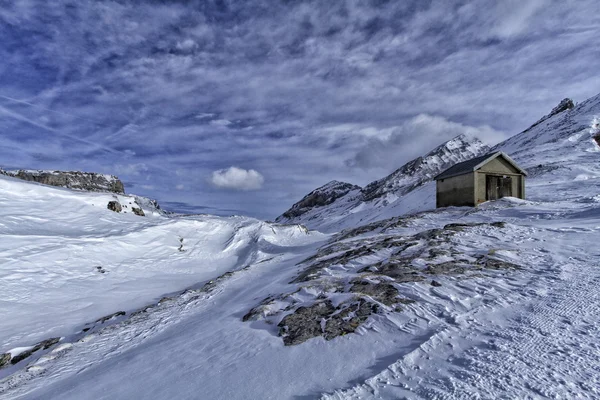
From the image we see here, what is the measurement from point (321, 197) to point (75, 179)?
12229cm

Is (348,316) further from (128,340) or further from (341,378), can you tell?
(128,340)

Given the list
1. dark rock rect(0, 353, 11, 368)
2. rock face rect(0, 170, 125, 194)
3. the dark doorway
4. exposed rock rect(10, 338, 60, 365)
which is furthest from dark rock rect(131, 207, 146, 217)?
the dark doorway

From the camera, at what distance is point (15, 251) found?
1975 cm

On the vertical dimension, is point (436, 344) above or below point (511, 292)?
below

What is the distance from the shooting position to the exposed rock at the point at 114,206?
112 ft

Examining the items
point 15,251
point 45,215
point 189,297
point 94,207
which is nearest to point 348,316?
point 189,297

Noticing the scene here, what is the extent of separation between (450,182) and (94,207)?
3431 cm

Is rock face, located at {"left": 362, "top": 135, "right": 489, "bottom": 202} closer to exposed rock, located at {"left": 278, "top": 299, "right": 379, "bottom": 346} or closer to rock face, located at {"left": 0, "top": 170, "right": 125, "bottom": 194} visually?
rock face, located at {"left": 0, "top": 170, "right": 125, "bottom": 194}

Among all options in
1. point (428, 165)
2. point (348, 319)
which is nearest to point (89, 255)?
point (348, 319)

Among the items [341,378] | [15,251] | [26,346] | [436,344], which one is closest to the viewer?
[341,378]

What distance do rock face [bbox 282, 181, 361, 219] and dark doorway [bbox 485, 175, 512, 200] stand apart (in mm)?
137851

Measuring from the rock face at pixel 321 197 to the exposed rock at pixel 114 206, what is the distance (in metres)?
133

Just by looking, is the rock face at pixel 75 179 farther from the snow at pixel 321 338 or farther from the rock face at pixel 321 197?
the rock face at pixel 321 197

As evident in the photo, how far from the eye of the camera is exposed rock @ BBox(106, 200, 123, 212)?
34.1 metres
